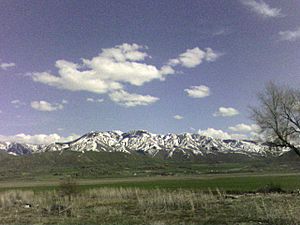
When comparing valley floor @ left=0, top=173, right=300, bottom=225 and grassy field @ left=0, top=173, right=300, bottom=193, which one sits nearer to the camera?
valley floor @ left=0, top=173, right=300, bottom=225

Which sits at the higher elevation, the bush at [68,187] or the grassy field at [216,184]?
the bush at [68,187]

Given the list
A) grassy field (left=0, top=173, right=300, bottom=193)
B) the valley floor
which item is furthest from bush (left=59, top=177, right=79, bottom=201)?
grassy field (left=0, top=173, right=300, bottom=193)

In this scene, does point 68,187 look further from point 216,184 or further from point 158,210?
point 216,184

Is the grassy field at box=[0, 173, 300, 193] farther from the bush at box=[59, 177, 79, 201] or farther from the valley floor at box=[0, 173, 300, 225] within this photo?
the bush at box=[59, 177, 79, 201]

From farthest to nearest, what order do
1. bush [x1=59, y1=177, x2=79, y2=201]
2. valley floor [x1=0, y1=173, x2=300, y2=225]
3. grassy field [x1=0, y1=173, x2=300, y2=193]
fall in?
grassy field [x1=0, y1=173, x2=300, y2=193] < bush [x1=59, y1=177, x2=79, y2=201] < valley floor [x1=0, y1=173, x2=300, y2=225]

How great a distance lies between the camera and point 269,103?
134ft

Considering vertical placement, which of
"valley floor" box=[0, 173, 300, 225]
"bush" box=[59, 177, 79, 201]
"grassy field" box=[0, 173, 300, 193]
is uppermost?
"bush" box=[59, 177, 79, 201]

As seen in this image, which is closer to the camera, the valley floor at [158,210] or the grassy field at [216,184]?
the valley floor at [158,210]

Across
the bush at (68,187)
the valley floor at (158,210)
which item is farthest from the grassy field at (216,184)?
the bush at (68,187)

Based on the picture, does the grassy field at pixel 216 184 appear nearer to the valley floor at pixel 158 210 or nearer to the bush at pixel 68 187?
the valley floor at pixel 158 210

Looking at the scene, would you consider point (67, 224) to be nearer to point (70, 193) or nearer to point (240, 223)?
point (240, 223)

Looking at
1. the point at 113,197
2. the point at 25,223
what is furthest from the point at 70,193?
the point at 25,223

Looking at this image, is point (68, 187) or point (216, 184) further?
point (216, 184)

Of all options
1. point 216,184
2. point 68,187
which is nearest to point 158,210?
point 68,187
